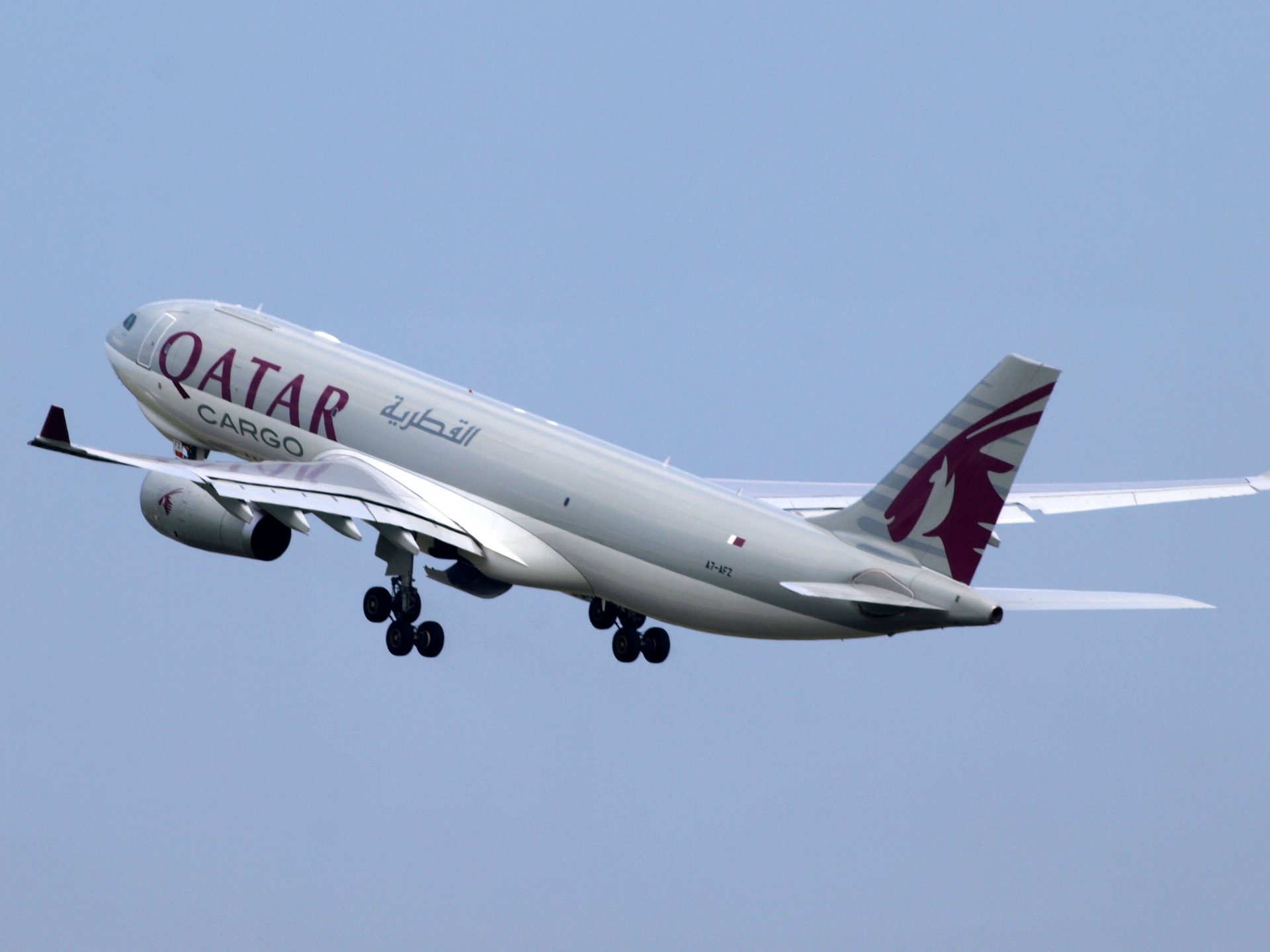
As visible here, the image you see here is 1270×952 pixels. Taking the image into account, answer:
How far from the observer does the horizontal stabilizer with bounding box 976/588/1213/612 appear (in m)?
36.4

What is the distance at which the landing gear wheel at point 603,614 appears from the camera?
47375mm

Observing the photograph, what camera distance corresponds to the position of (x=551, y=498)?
44031 mm

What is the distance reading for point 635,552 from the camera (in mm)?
42625

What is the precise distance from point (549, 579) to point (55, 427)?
9935mm

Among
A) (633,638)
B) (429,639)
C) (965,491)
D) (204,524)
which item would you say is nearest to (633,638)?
(633,638)

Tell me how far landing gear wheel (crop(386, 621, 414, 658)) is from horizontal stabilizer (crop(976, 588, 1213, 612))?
12.6m

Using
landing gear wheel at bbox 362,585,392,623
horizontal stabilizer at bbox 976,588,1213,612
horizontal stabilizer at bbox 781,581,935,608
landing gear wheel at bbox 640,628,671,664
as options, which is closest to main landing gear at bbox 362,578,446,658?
landing gear wheel at bbox 362,585,392,623

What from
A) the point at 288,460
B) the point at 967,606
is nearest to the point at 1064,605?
the point at 967,606

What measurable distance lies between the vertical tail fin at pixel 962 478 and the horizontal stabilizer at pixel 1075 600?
2.63ft

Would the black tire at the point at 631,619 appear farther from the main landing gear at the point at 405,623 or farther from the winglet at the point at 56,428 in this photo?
the winglet at the point at 56,428

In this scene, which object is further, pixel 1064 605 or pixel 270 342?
pixel 270 342

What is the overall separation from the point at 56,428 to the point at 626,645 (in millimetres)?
12818

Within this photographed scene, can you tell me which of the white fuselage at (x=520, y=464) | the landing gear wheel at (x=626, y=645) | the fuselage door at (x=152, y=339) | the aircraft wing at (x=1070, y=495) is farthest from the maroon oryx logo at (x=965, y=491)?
the fuselage door at (x=152, y=339)

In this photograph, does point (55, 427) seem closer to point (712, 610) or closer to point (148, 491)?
point (148, 491)
